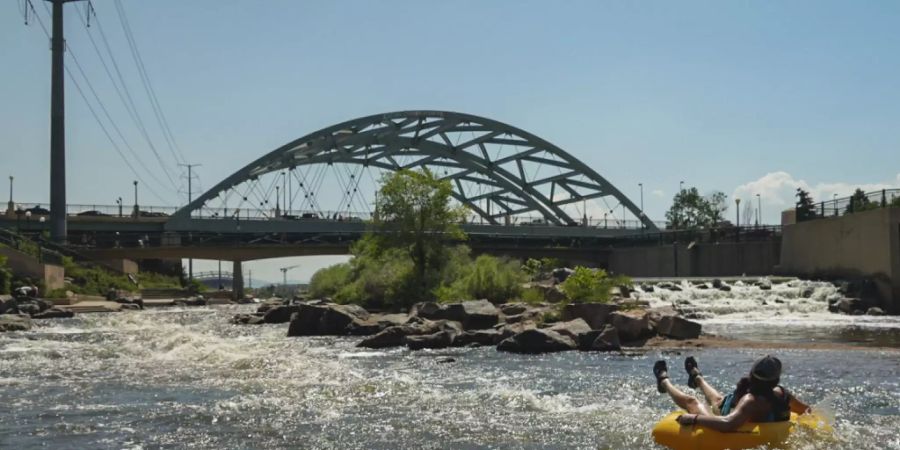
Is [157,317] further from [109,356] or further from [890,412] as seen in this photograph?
[890,412]

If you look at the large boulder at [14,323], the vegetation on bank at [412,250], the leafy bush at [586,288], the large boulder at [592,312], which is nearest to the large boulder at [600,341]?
the large boulder at [592,312]

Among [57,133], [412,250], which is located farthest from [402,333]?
[57,133]

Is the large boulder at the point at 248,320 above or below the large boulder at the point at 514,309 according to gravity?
below

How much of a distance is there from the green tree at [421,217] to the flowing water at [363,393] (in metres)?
15.2

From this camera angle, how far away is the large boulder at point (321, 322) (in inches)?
1121

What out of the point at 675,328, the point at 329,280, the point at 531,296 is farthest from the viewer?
the point at 329,280

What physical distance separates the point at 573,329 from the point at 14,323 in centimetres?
1797

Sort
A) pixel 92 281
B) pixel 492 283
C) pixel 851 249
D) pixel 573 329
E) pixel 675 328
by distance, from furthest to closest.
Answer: pixel 92 281 < pixel 851 249 < pixel 492 283 < pixel 675 328 < pixel 573 329

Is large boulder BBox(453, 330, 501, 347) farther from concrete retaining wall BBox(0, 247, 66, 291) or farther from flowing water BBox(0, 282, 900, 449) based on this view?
concrete retaining wall BBox(0, 247, 66, 291)

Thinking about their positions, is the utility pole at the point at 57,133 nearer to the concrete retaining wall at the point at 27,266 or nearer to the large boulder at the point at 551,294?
the concrete retaining wall at the point at 27,266

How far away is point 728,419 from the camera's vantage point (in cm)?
1012

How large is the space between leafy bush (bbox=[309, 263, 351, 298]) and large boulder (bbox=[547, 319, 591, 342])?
78.5 feet

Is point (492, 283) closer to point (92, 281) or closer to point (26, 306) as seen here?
point (26, 306)

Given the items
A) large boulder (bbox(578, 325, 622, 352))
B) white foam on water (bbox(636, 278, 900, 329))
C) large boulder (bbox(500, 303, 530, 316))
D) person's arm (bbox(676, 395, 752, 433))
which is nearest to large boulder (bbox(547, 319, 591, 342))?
large boulder (bbox(578, 325, 622, 352))
